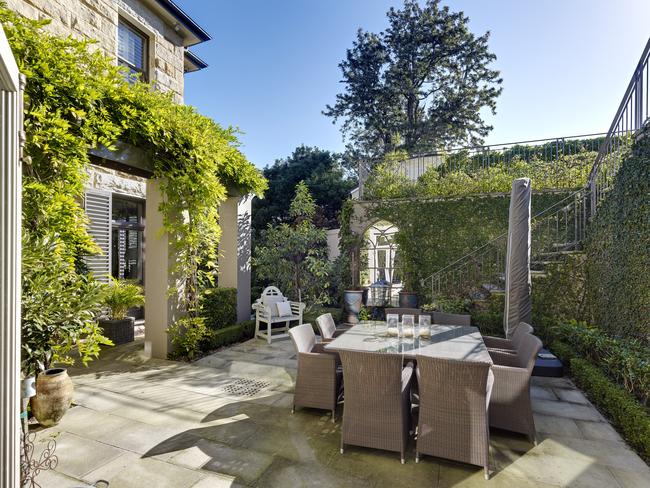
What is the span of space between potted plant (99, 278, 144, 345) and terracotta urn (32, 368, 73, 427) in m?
2.92

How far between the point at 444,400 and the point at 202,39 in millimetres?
8722

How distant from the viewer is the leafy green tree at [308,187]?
13625mm

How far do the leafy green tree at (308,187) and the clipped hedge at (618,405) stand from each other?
9.95m

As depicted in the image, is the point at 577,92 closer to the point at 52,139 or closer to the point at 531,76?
the point at 531,76

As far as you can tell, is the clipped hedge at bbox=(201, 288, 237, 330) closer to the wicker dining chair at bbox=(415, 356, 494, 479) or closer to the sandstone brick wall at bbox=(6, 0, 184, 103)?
the sandstone brick wall at bbox=(6, 0, 184, 103)

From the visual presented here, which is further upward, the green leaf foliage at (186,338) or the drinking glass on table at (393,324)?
the drinking glass on table at (393,324)

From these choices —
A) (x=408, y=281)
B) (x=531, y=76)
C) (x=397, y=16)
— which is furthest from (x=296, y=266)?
(x=397, y=16)

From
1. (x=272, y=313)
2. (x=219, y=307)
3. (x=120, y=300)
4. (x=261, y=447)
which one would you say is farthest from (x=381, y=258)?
(x=261, y=447)

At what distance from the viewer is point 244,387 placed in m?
4.11

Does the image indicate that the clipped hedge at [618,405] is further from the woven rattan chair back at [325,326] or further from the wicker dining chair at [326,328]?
the woven rattan chair back at [325,326]

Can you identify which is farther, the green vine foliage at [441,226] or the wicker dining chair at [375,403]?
the green vine foliage at [441,226]

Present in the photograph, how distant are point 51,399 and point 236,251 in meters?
3.76

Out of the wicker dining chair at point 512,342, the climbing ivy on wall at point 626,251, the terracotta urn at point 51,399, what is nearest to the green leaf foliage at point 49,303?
the terracotta urn at point 51,399

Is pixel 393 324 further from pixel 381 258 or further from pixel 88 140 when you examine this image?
pixel 381 258
